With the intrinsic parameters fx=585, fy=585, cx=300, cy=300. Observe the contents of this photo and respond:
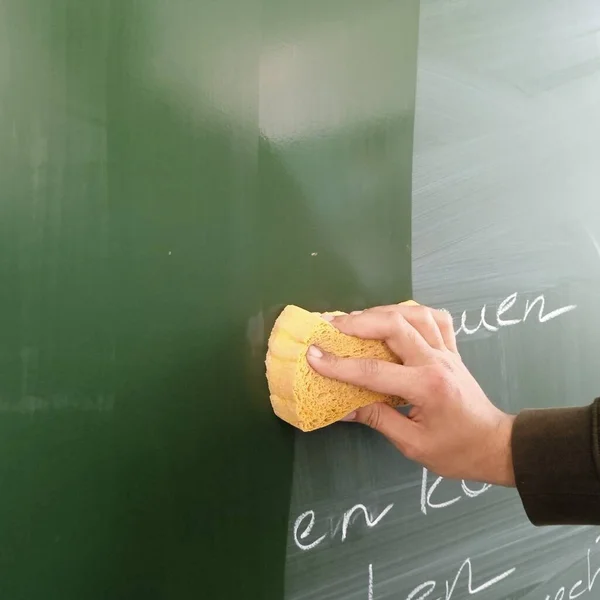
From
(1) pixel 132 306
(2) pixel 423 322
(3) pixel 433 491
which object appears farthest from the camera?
(3) pixel 433 491

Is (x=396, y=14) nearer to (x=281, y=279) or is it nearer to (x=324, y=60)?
(x=324, y=60)

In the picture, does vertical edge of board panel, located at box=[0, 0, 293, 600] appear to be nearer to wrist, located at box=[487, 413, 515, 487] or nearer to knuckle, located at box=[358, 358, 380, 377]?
knuckle, located at box=[358, 358, 380, 377]

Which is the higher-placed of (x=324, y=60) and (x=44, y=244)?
(x=324, y=60)

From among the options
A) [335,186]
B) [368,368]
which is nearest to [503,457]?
[368,368]

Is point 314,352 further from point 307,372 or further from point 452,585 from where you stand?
point 452,585

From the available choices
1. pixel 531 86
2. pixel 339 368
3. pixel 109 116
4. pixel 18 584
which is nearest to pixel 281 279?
pixel 339 368

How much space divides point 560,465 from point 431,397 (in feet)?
0.41

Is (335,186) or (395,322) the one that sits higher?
(335,186)

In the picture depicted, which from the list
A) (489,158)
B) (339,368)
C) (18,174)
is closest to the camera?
(18,174)

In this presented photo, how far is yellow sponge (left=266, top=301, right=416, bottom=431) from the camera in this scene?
1.66 ft

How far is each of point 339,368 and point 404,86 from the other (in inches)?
12.0

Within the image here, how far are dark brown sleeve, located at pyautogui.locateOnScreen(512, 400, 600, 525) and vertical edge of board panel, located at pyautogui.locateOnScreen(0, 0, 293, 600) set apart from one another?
23cm

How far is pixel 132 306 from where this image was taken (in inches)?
18.2

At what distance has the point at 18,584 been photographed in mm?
426
